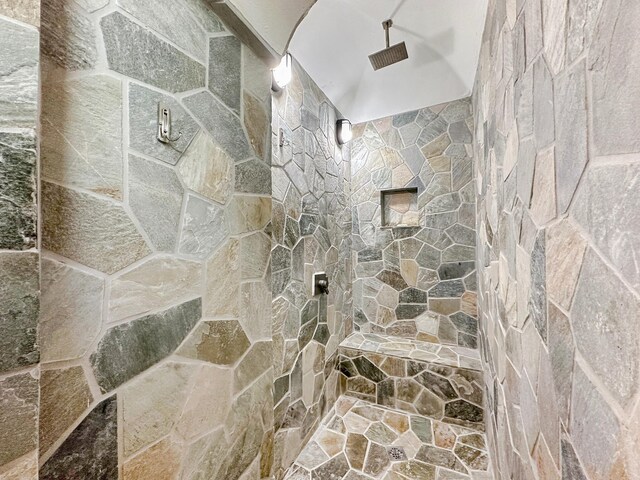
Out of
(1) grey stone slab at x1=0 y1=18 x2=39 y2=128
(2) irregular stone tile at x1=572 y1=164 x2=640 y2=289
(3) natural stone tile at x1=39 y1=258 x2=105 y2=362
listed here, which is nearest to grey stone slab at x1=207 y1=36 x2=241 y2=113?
(1) grey stone slab at x1=0 y1=18 x2=39 y2=128

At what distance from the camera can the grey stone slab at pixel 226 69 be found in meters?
0.95

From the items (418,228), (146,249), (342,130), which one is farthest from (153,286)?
(418,228)

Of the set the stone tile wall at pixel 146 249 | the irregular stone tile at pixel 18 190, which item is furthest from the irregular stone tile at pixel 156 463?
the irregular stone tile at pixel 18 190

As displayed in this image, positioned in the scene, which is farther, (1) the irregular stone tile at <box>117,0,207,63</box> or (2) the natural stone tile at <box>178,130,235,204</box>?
(2) the natural stone tile at <box>178,130,235,204</box>

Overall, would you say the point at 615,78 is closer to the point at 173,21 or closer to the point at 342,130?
the point at 173,21

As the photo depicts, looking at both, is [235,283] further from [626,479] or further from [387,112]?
[387,112]

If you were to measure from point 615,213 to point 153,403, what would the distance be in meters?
1.16

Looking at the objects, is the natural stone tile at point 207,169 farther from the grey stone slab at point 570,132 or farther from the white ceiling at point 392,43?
the grey stone slab at point 570,132

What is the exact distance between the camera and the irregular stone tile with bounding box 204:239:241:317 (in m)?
0.92

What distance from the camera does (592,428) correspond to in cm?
43

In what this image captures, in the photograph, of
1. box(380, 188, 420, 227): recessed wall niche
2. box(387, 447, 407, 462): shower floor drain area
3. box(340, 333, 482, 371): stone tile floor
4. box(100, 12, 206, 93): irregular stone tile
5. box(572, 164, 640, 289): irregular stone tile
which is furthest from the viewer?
box(380, 188, 420, 227): recessed wall niche

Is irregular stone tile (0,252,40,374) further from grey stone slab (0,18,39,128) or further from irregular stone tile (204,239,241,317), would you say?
irregular stone tile (204,239,241,317)

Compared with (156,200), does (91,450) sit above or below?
below

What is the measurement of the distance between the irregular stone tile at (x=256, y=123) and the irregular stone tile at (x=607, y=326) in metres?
1.16
